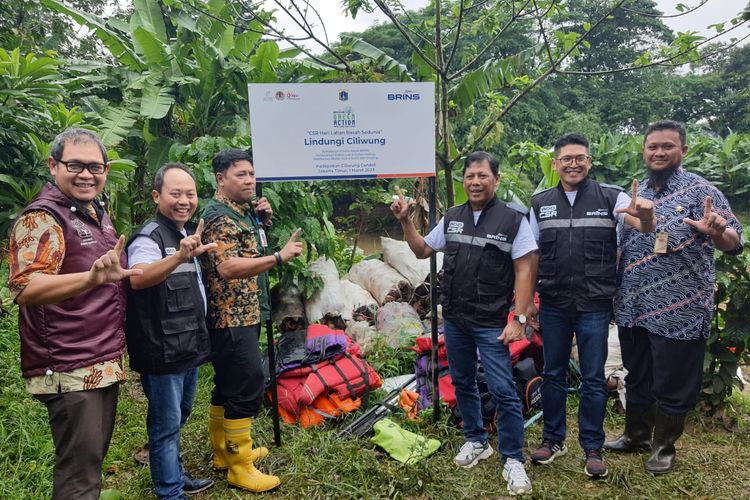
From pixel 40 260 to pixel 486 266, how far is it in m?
2.21

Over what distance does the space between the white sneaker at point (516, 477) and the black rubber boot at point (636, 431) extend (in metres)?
0.82

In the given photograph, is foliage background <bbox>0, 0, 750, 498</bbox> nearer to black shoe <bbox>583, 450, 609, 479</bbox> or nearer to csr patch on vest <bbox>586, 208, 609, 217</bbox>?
black shoe <bbox>583, 450, 609, 479</bbox>

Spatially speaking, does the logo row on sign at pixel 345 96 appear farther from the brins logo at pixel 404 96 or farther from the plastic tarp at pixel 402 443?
the plastic tarp at pixel 402 443

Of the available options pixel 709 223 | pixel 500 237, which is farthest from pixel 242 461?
pixel 709 223

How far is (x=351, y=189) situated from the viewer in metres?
7.34

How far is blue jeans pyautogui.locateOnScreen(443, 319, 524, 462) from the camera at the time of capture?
3.02 meters

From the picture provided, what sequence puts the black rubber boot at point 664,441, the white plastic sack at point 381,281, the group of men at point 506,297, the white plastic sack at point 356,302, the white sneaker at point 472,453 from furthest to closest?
1. the white plastic sack at point 381,281
2. the white plastic sack at point 356,302
3. the white sneaker at point 472,453
4. the black rubber boot at point 664,441
5. the group of men at point 506,297

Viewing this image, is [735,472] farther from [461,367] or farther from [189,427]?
[189,427]

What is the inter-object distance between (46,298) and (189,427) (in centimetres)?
219

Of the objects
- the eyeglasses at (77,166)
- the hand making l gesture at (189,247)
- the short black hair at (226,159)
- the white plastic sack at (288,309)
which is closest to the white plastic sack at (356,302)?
the white plastic sack at (288,309)

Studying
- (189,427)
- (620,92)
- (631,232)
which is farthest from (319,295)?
(620,92)

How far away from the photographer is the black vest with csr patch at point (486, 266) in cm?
300

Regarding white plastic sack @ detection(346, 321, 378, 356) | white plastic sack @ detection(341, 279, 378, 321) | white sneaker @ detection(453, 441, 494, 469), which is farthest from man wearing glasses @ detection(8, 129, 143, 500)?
white plastic sack @ detection(341, 279, 378, 321)

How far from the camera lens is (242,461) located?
300 cm
